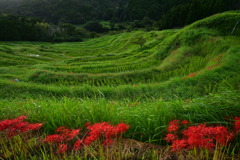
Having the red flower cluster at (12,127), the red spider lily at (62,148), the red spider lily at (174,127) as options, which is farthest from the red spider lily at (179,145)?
the red flower cluster at (12,127)

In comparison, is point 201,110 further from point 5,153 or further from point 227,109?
point 5,153

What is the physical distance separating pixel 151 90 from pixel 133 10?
Answer: 10784 centimetres

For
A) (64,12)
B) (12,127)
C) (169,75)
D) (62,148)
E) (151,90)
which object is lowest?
(151,90)

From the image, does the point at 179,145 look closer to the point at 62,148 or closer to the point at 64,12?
the point at 62,148

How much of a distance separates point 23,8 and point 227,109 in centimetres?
19991

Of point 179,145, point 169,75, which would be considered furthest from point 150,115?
point 169,75

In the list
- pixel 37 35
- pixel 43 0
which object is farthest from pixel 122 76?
pixel 43 0

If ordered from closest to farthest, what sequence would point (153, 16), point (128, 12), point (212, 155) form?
point (212, 155), point (153, 16), point (128, 12)

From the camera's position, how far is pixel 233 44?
14.1 m

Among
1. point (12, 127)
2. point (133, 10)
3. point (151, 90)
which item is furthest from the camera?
point (133, 10)

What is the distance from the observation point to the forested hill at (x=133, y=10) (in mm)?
39881

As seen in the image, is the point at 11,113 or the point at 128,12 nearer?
the point at 11,113

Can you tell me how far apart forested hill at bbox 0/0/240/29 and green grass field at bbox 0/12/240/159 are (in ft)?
82.4

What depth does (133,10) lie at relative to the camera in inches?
4227
